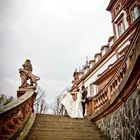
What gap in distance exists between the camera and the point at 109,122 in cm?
1040

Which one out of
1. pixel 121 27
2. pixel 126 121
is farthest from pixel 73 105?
pixel 121 27

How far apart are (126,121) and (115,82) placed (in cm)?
248

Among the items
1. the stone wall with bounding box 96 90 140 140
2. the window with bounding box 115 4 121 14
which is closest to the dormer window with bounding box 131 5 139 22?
the window with bounding box 115 4 121 14

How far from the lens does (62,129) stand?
10492 mm

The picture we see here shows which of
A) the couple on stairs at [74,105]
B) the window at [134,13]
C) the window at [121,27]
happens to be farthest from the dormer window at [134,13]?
the couple on stairs at [74,105]

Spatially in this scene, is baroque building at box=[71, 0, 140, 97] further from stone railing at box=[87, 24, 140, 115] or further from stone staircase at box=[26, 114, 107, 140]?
stone staircase at box=[26, 114, 107, 140]

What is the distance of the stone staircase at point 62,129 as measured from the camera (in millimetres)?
9414

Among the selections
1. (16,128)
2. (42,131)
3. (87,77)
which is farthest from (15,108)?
(87,77)

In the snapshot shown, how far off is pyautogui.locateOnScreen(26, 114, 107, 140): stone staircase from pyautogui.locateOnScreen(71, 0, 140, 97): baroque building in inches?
266

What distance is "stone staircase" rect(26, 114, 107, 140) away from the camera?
9.41 meters

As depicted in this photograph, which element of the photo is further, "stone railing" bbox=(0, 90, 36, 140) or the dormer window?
the dormer window

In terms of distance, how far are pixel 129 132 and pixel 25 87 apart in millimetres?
6681

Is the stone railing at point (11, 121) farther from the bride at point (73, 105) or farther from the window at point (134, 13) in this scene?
the window at point (134, 13)

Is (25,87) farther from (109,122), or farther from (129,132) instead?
(129,132)
